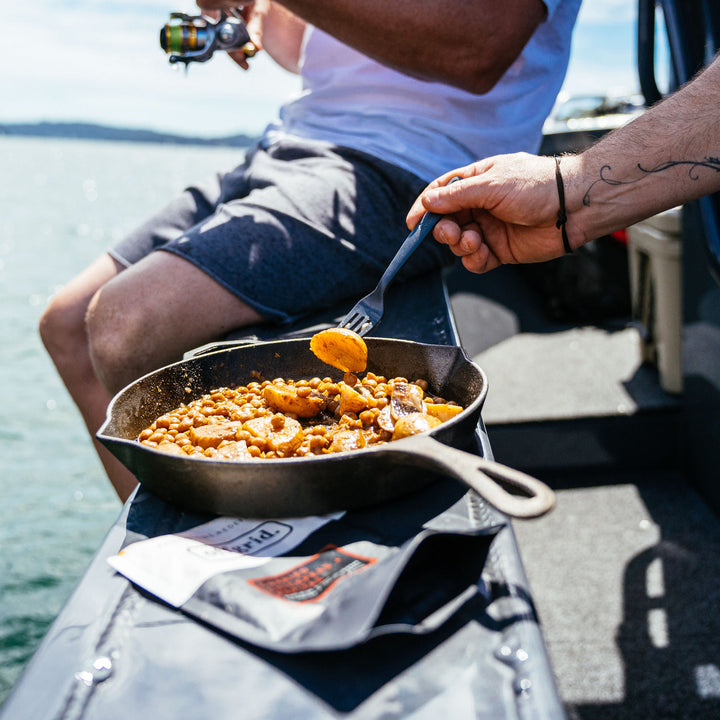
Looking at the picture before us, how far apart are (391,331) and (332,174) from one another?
502mm

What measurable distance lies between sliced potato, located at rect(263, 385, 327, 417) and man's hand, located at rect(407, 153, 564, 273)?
16.5 inches

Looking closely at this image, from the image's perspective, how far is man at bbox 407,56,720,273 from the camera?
122 cm

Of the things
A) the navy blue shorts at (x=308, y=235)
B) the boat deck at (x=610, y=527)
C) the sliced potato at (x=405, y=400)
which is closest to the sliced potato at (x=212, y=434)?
the sliced potato at (x=405, y=400)

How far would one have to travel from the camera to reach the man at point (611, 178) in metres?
1.22

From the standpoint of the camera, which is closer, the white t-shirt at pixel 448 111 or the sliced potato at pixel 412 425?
the sliced potato at pixel 412 425

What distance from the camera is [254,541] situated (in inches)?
31.1

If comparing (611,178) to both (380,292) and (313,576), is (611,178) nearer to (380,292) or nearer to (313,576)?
(380,292)

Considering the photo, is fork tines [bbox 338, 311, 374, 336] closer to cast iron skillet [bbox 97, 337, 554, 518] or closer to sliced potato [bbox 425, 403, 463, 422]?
cast iron skillet [bbox 97, 337, 554, 518]

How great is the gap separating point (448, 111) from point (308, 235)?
537mm

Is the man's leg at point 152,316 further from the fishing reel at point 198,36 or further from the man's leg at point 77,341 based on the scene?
the fishing reel at point 198,36

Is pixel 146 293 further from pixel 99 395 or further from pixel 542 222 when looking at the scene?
pixel 542 222

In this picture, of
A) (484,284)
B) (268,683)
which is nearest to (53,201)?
(484,284)

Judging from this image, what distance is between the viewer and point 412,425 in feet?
2.92

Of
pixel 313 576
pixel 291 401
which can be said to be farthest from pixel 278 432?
pixel 313 576
